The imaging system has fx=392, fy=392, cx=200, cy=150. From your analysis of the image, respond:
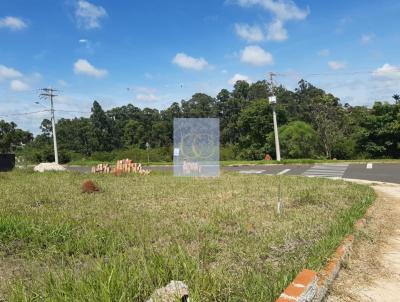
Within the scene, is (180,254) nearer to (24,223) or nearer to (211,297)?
(211,297)

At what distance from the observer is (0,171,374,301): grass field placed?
3.55 m

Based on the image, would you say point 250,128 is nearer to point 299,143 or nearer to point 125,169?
point 299,143

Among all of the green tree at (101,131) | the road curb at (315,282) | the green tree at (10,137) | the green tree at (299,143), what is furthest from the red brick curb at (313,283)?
the green tree at (101,131)

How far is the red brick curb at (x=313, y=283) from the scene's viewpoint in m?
3.26

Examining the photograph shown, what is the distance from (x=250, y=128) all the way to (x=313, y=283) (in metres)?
38.9

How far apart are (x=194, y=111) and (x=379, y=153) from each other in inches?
1391

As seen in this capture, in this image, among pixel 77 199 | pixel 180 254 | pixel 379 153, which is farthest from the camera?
pixel 379 153

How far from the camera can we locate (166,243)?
5430 millimetres

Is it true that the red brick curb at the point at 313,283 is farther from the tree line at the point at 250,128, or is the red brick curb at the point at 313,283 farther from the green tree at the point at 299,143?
the green tree at the point at 299,143

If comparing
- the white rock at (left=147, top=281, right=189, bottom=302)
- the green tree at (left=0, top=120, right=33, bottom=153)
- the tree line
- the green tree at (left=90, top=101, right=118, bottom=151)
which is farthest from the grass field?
the green tree at (left=90, top=101, right=118, bottom=151)

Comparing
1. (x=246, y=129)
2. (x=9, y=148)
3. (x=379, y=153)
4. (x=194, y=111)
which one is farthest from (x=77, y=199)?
(x=9, y=148)

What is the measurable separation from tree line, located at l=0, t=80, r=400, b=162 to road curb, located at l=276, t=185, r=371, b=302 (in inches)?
1124

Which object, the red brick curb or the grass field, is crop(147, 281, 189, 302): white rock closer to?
the grass field

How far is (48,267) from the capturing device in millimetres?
4465
